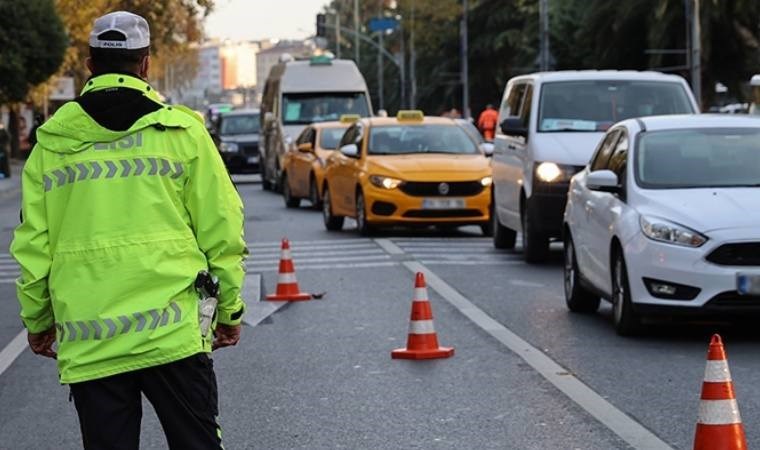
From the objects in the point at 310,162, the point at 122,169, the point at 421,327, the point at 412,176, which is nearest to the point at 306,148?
the point at 310,162

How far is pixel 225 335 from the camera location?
502cm

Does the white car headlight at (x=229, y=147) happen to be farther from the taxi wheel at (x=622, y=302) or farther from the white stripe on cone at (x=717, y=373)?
the white stripe on cone at (x=717, y=373)

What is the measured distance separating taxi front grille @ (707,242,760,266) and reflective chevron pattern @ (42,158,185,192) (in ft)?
22.2

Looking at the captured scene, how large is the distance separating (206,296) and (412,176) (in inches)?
678

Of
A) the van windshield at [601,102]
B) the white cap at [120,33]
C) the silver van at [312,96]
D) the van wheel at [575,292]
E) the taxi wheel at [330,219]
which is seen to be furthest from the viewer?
the silver van at [312,96]

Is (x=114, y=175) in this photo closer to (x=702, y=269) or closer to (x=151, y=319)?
(x=151, y=319)

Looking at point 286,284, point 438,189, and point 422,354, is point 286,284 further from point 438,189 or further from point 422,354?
point 438,189

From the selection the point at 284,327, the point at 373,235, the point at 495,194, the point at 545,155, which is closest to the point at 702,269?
the point at 284,327

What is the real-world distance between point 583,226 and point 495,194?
6833 millimetres

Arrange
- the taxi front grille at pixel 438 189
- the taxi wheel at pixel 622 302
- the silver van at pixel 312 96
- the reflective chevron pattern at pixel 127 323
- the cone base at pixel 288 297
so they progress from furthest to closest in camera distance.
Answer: the silver van at pixel 312 96
the taxi front grille at pixel 438 189
the cone base at pixel 288 297
the taxi wheel at pixel 622 302
the reflective chevron pattern at pixel 127 323

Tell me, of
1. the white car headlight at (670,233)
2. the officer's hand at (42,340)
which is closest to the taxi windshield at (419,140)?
the white car headlight at (670,233)

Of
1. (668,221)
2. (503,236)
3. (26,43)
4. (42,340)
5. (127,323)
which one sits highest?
(26,43)

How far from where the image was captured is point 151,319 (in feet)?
15.5

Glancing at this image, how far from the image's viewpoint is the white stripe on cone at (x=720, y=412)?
641 centimetres
